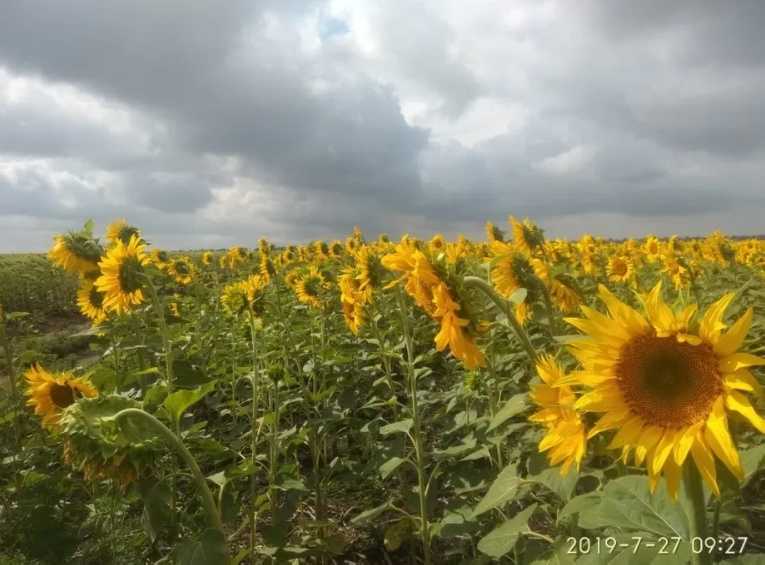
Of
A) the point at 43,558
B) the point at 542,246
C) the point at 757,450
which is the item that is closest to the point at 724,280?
the point at 542,246

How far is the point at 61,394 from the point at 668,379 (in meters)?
2.85

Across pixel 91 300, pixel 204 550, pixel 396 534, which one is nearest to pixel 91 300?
pixel 91 300

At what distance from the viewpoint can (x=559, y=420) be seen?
168 centimetres

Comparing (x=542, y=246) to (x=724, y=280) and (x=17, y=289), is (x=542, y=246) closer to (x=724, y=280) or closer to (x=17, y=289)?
(x=724, y=280)

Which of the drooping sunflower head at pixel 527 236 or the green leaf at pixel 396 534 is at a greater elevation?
the drooping sunflower head at pixel 527 236

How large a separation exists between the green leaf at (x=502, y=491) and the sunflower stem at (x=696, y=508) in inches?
24.1

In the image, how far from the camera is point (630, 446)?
4.33 ft

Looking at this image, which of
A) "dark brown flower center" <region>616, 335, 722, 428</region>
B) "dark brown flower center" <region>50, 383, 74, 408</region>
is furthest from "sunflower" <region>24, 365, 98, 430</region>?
"dark brown flower center" <region>616, 335, 722, 428</region>

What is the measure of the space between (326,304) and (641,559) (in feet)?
13.4

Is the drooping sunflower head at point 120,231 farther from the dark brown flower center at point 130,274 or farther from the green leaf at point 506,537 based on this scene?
the green leaf at point 506,537

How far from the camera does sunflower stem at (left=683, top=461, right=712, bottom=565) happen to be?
1191mm

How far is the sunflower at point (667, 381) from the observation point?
3.92 ft

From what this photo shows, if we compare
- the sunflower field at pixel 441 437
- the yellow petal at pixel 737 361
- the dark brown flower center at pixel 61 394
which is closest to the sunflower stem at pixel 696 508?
the sunflower field at pixel 441 437

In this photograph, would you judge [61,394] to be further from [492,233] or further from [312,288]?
[492,233]
